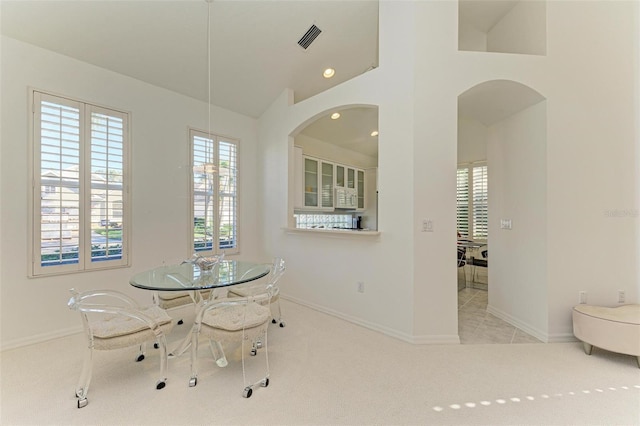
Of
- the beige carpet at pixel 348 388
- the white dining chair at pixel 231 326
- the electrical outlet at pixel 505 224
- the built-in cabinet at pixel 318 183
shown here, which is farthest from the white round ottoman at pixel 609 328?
the built-in cabinet at pixel 318 183

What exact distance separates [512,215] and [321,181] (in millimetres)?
3186

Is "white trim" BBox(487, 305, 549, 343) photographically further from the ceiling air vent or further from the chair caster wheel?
the ceiling air vent

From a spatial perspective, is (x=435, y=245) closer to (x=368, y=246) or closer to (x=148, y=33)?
(x=368, y=246)

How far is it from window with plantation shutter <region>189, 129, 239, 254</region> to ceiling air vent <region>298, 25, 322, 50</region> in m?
1.79

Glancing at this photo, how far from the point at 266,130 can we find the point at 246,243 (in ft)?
6.28

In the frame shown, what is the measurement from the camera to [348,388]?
2107mm

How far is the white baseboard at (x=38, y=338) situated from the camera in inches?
105

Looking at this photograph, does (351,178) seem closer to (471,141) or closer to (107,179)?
(471,141)

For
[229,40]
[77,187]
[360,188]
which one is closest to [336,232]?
[229,40]

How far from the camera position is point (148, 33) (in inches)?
119

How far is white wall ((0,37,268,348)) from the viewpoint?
270 centimetres

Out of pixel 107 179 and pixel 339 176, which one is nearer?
pixel 107 179

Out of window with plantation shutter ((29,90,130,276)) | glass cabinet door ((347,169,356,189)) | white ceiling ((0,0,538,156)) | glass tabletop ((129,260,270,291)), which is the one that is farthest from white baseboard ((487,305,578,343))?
window with plantation shutter ((29,90,130,276))

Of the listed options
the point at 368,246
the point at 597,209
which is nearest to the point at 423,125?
the point at 368,246
